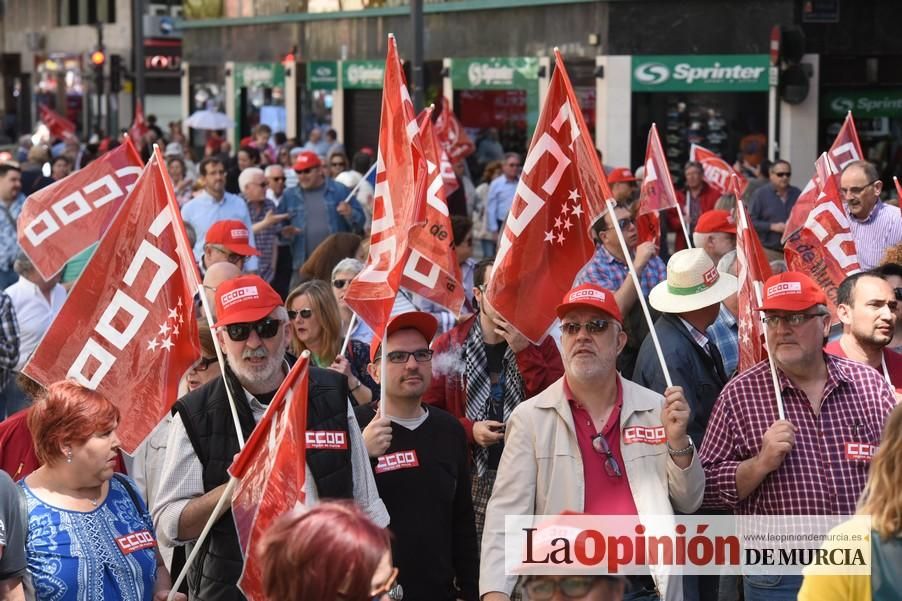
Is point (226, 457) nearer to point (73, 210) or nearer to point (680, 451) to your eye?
point (680, 451)

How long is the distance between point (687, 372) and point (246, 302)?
2248mm

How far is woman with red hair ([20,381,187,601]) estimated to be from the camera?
5.40m

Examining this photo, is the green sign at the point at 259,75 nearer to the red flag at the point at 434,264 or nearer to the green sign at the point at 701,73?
the green sign at the point at 701,73

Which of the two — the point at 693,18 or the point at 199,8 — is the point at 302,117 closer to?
the point at 199,8

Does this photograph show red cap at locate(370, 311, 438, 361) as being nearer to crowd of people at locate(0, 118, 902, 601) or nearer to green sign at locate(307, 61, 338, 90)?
crowd of people at locate(0, 118, 902, 601)

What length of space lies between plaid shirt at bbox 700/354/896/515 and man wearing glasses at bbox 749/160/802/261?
11.1 m

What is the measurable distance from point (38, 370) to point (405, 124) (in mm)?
2336

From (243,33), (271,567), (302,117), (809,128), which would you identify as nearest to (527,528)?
(271,567)

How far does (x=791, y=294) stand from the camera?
622cm

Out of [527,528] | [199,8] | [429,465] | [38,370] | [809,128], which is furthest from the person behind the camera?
[199,8]

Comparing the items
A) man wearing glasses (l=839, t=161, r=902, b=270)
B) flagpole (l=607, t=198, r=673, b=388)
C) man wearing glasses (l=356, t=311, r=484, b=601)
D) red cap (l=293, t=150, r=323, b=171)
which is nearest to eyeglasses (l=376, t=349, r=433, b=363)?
man wearing glasses (l=356, t=311, r=484, b=601)

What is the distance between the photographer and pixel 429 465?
6.44 metres

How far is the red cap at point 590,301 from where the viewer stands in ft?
20.0

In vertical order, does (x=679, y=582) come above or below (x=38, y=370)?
below
